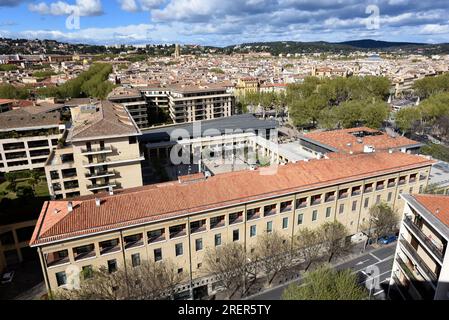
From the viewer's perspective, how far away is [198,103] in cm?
8019

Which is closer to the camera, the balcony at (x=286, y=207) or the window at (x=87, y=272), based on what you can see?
the window at (x=87, y=272)

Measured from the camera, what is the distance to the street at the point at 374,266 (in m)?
27.4

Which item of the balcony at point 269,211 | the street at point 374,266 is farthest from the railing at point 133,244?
the balcony at point 269,211

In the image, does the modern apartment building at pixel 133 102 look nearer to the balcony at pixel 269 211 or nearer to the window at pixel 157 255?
the balcony at pixel 269 211

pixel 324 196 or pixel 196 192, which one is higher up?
pixel 196 192

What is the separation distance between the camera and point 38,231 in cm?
2197

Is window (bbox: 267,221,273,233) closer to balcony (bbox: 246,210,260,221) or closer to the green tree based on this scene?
balcony (bbox: 246,210,260,221)

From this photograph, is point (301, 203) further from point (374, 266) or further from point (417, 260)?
point (417, 260)

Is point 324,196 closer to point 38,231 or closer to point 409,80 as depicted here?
point 38,231

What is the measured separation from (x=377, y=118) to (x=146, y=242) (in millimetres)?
61088

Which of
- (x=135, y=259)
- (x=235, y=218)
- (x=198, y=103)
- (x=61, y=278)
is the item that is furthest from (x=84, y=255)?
(x=198, y=103)

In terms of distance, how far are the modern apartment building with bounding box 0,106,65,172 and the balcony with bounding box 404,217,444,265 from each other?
157ft

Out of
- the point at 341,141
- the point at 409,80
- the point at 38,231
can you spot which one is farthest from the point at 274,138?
the point at 409,80
